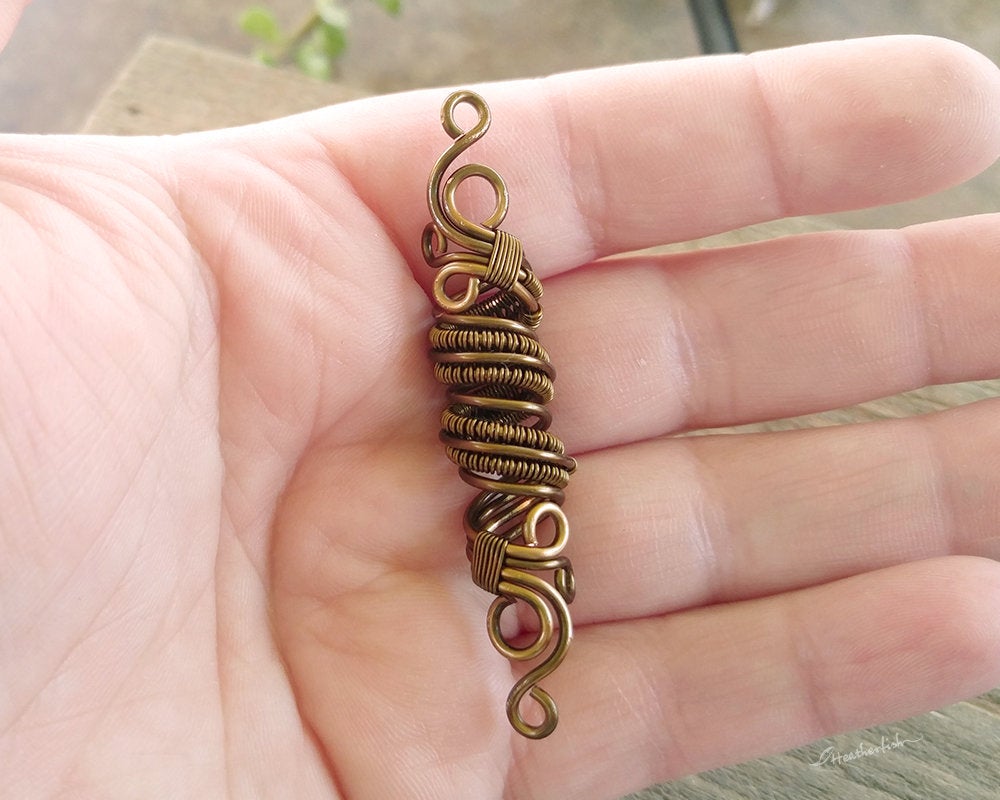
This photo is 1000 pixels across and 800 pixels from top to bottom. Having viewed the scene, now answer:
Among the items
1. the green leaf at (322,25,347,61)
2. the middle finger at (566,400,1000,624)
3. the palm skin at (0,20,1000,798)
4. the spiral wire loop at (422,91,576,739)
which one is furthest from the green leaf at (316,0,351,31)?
the middle finger at (566,400,1000,624)

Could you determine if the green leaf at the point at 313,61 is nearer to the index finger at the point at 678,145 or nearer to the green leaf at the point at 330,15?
the green leaf at the point at 330,15

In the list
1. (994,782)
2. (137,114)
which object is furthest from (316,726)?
(137,114)

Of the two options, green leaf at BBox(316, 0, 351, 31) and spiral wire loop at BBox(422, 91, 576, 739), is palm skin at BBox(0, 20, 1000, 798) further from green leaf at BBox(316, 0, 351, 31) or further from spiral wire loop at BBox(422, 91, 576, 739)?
green leaf at BBox(316, 0, 351, 31)

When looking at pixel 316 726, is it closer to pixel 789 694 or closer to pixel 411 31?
pixel 789 694

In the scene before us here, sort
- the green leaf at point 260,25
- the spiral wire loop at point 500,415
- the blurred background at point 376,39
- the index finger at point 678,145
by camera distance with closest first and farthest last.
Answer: the spiral wire loop at point 500,415
the index finger at point 678,145
the green leaf at point 260,25
the blurred background at point 376,39

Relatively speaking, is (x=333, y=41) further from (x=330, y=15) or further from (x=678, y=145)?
(x=678, y=145)

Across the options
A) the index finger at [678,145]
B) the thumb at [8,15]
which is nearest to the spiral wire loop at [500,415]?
the index finger at [678,145]

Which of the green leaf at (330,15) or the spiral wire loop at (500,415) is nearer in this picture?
the spiral wire loop at (500,415)
